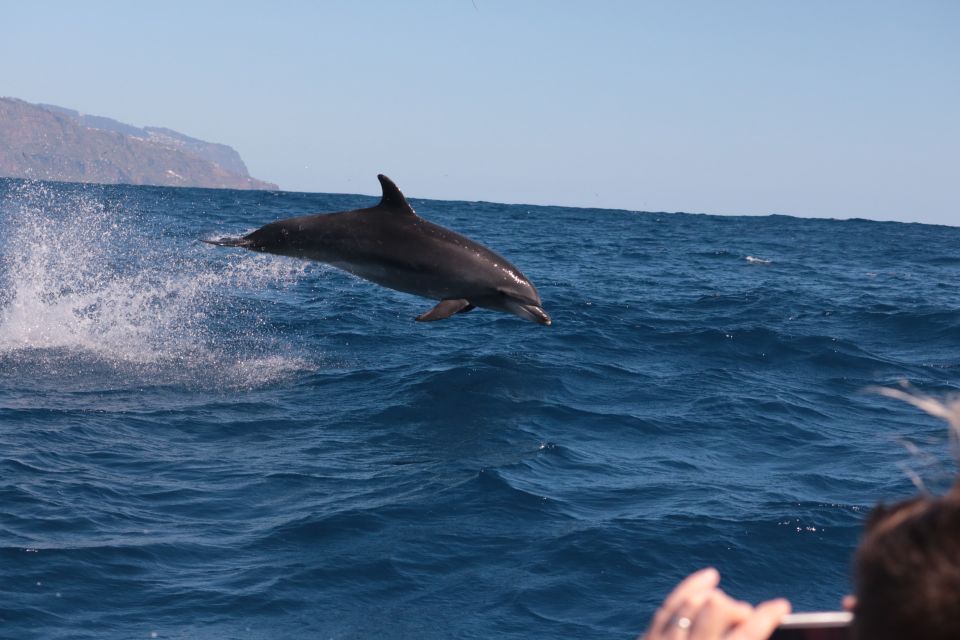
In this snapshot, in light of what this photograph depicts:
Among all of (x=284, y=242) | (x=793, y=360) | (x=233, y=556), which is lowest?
(x=233, y=556)

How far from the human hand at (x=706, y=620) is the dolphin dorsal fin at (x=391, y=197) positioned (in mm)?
9511

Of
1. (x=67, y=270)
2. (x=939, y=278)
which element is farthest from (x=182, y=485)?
(x=939, y=278)

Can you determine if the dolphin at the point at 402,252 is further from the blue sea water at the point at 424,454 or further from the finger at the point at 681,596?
the finger at the point at 681,596

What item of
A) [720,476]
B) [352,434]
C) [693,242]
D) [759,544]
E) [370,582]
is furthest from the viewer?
[693,242]

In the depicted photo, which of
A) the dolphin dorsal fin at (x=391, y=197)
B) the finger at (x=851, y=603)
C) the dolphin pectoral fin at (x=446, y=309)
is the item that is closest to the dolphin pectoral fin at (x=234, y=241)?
the dolphin dorsal fin at (x=391, y=197)

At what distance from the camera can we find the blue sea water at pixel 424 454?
25.1 feet

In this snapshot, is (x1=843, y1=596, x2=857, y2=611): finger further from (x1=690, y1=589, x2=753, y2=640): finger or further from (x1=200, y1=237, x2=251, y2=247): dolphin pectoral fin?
(x1=200, y1=237, x2=251, y2=247): dolphin pectoral fin

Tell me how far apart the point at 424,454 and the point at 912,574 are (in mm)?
10249

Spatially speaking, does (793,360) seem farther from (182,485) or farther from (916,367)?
(182,485)

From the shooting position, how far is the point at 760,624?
177cm

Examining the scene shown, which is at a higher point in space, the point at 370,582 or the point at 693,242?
the point at 693,242

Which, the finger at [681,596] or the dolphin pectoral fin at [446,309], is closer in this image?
the finger at [681,596]

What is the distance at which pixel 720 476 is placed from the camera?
11.0 m

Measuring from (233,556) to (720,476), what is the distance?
210 inches
